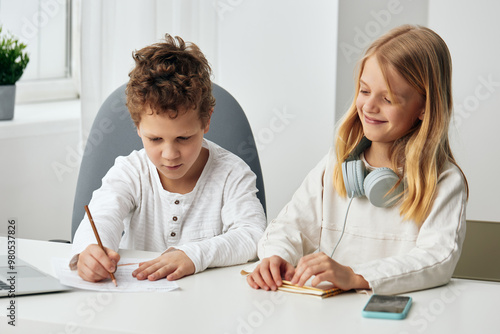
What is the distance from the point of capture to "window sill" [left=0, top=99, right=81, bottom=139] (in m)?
2.43

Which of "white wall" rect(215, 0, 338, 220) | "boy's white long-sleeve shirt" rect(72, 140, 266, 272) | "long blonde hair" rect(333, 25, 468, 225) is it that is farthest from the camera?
"white wall" rect(215, 0, 338, 220)

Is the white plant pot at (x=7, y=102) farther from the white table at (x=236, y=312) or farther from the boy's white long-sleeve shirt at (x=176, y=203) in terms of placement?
the white table at (x=236, y=312)

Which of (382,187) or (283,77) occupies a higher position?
(283,77)

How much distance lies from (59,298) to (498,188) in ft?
5.82

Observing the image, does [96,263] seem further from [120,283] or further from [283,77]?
[283,77]

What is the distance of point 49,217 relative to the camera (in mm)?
2570

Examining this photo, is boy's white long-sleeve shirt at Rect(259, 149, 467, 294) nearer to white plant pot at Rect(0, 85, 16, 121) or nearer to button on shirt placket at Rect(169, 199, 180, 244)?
button on shirt placket at Rect(169, 199, 180, 244)

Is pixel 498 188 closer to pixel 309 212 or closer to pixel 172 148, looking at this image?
pixel 309 212

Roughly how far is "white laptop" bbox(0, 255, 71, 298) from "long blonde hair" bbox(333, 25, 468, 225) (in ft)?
2.23

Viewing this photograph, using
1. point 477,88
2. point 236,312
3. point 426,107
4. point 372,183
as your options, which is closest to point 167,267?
point 236,312

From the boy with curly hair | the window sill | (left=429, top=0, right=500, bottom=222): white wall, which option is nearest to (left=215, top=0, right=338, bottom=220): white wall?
(left=429, top=0, right=500, bottom=222): white wall

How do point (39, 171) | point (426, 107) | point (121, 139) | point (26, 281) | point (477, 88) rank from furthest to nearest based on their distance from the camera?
point (39, 171) → point (477, 88) → point (121, 139) → point (426, 107) → point (26, 281)

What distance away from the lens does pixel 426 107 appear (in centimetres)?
133

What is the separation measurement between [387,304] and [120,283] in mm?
470
